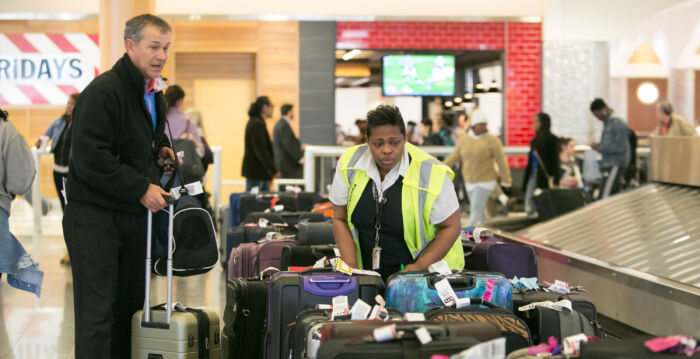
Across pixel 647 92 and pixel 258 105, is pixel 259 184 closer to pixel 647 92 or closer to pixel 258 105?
pixel 258 105

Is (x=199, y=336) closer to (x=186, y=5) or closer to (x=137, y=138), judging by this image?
(x=137, y=138)

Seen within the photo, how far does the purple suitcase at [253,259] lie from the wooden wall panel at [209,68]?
11445mm

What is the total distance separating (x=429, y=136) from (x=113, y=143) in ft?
40.4

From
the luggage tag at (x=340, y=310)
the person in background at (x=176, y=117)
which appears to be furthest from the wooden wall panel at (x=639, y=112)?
the luggage tag at (x=340, y=310)

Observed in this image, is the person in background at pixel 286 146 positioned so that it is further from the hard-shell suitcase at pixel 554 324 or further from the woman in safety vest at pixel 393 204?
the hard-shell suitcase at pixel 554 324

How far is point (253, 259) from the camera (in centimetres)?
534

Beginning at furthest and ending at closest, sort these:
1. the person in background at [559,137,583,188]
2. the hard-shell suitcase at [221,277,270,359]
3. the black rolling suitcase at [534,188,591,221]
Result: 1. the person in background at [559,137,583,188]
2. the black rolling suitcase at [534,188,591,221]
3. the hard-shell suitcase at [221,277,270,359]

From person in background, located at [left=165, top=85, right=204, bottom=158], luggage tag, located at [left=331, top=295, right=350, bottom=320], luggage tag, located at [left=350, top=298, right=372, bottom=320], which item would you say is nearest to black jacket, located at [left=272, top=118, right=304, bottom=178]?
person in background, located at [left=165, top=85, right=204, bottom=158]

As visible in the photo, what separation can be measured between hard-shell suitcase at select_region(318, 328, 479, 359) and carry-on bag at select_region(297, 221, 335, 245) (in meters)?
3.00

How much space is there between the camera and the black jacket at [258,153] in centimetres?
1088

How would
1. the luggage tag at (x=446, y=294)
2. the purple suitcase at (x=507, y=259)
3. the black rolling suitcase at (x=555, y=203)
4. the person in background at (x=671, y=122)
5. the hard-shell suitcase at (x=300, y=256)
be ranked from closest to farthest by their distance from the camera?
the luggage tag at (x=446, y=294) < the hard-shell suitcase at (x=300, y=256) < the purple suitcase at (x=507, y=259) < the black rolling suitcase at (x=555, y=203) < the person in background at (x=671, y=122)

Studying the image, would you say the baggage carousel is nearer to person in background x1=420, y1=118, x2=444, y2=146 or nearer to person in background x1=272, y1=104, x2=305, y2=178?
person in background x1=272, y1=104, x2=305, y2=178

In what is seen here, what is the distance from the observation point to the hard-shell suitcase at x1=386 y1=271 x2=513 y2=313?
11.9 ft

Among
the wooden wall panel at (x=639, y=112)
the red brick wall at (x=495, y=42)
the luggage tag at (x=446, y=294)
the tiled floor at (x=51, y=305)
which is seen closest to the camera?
the luggage tag at (x=446, y=294)
